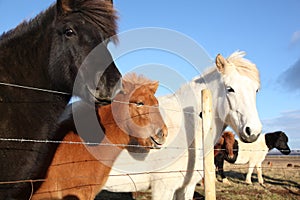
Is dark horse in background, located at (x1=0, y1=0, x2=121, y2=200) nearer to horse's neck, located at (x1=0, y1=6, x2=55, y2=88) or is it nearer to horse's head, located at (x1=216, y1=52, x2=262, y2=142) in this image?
horse's neck, located at (x1=0, y1=6, x2=55, y2=88)

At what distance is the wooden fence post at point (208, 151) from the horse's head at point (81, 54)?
132 cm

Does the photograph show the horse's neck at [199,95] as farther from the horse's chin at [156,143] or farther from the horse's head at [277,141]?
the horse's head at [277,141]

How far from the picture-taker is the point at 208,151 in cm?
378

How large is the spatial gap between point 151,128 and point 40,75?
2.30 m

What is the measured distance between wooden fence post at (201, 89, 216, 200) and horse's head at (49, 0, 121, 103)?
4.35 ft

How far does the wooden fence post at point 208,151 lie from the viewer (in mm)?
3652

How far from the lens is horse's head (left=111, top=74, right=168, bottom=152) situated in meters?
4.98

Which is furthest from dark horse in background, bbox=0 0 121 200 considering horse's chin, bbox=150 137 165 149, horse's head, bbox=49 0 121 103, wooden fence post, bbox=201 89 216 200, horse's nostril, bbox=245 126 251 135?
horse's nostril, bbox=245 126 251 135

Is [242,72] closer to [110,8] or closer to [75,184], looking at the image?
[110,8]

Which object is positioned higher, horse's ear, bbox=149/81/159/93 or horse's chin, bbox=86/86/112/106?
A: horse's ear, bbox=149/81/159/93

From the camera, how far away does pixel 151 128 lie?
505 cm

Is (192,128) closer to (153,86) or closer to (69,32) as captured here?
(153,86)

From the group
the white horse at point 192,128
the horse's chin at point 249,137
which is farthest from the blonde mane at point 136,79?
the horse's chin at point 249,137

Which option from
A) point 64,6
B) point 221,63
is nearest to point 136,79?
point 221,63
